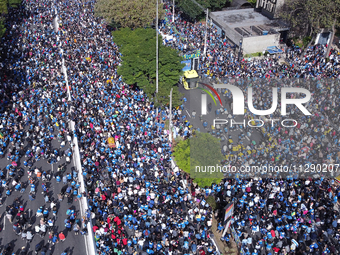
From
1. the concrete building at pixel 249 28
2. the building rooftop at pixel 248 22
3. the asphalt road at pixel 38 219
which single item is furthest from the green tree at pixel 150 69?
the building rooftop at pixel 248 22

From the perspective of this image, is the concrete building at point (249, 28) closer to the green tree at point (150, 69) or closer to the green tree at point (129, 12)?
the green tree at point (129, 12)

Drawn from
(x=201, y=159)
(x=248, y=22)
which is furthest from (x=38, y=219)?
(x=248, y=22)

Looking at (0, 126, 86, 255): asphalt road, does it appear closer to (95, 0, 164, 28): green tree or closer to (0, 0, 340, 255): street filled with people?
(0, 0, 340, 255): street filled with people

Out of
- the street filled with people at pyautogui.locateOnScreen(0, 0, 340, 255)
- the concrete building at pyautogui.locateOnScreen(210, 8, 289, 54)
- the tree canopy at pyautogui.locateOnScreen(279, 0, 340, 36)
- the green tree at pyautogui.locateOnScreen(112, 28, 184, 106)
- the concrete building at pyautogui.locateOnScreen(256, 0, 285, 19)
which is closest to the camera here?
the street filled with people at pyautogui.locateOnScreen(0, 0, 340, 255)

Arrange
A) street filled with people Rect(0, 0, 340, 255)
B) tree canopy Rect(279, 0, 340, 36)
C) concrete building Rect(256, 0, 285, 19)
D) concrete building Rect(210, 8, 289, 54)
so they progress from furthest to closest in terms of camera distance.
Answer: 1. concrete building Rect(256, 0, 285, 19)
2. concrete building Rect(210, 8, 289, 54)
3. tree canopy Rect(279, 0, 340, 36)
4. street filled with people Rect(0, 0, 340, 255)

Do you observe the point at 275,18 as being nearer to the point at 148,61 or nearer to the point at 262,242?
the point at 148,61

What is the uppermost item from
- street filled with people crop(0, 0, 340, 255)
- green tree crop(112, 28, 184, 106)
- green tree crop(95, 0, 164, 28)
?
green tree crop(95, 0, 164, 28)

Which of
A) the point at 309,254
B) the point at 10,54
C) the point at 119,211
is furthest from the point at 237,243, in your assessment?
the point at 10,54

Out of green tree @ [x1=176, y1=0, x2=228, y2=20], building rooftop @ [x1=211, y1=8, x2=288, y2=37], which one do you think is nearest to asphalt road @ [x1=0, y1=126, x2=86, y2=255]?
building rooftop @ [x1=211, y1=8, x2=288, y2=37]
